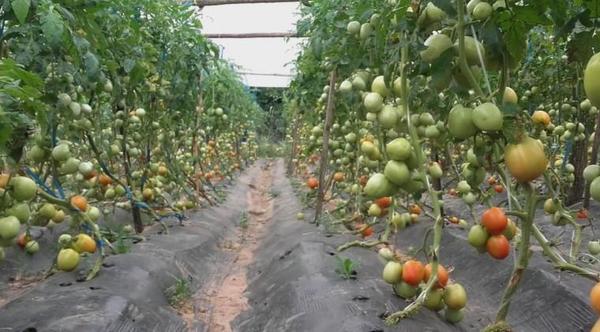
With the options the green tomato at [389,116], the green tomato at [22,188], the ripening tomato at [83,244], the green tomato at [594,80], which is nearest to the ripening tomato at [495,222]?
the green tomato at [389,116]

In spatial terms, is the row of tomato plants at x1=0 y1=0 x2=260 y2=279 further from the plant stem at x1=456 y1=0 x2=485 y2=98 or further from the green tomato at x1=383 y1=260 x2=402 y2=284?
the green tomato at x1=383 y1=260 x2=402 y2=284

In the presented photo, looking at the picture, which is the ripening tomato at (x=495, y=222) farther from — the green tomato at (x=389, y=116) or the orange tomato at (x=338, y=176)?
the orange tomato at (x=338, y=176)

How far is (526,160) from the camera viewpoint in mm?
1193

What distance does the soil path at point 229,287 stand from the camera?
3365 millimetres

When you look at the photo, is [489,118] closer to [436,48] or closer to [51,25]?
[436,48]

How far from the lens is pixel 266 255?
486 cm

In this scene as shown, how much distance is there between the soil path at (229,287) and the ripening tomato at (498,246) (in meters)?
1.87

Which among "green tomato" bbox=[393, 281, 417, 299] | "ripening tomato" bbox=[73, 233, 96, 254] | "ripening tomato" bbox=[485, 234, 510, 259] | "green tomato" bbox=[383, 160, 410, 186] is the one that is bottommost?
"green tomato" bbox=[393, 281, 417, 299]

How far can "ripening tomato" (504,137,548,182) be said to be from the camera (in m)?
1.19

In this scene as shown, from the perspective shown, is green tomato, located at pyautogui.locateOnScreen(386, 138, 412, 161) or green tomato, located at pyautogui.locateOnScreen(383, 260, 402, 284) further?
green tomato, located at pyautogui.locateOnScreen(383, 260, 402, 284)

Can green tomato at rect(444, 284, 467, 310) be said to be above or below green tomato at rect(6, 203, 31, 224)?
below

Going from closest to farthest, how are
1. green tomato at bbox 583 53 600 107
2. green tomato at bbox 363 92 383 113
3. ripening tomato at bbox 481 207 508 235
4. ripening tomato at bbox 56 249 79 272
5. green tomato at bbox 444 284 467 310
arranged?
green tomato at bbox 583 53 600 107
ripening tomato at bbox 481 207 508 235
green tomato at bbox 363 92 383 113
green tomato at bbox 444 284 467 310
ripening tomato at bbox 56 249 79 272

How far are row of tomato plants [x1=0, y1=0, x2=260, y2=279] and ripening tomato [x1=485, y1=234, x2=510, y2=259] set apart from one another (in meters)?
1.42

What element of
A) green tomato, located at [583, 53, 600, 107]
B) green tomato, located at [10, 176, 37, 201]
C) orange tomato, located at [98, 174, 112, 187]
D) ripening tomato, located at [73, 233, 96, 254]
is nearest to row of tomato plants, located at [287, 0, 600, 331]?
green tomato, located at [583, 53, 600, 107]
